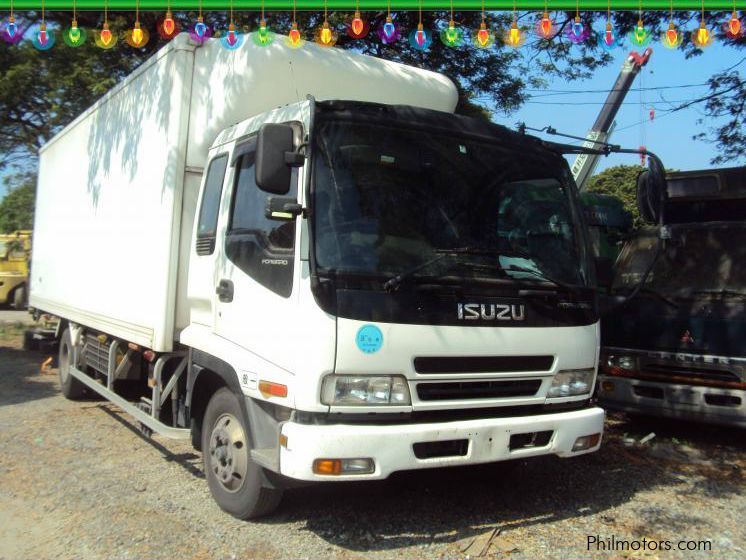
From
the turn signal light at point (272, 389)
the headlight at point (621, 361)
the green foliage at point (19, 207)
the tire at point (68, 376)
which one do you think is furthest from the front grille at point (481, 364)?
the green foliage at point (19, 207)

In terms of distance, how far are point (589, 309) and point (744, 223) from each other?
11.2 ft

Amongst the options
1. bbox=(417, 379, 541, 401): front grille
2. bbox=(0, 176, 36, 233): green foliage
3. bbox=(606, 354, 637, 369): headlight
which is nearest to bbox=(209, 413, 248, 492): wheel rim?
bbox=(417, 379, 541, 401): front grille

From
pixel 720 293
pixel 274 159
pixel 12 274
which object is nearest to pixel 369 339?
pixel 274 159

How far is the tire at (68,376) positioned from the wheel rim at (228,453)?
438cm

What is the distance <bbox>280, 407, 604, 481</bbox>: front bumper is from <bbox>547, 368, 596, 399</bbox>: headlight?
0.71 feet

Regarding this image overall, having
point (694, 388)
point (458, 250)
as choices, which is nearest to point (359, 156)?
point (458, 250)

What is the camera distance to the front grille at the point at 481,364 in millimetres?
3876

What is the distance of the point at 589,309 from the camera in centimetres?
450

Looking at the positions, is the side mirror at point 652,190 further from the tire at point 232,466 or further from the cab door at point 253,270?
the tire at point 232,466

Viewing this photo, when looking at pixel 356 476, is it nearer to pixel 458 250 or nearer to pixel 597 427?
pixel 458 250

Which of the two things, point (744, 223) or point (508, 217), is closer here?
point (508, 217)

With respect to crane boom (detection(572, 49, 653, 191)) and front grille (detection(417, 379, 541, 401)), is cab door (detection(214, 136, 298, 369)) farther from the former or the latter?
crane boom (detection(572, 49, 653, 191))

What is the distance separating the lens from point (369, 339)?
3.71 m

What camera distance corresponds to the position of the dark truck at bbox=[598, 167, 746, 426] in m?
6.11
